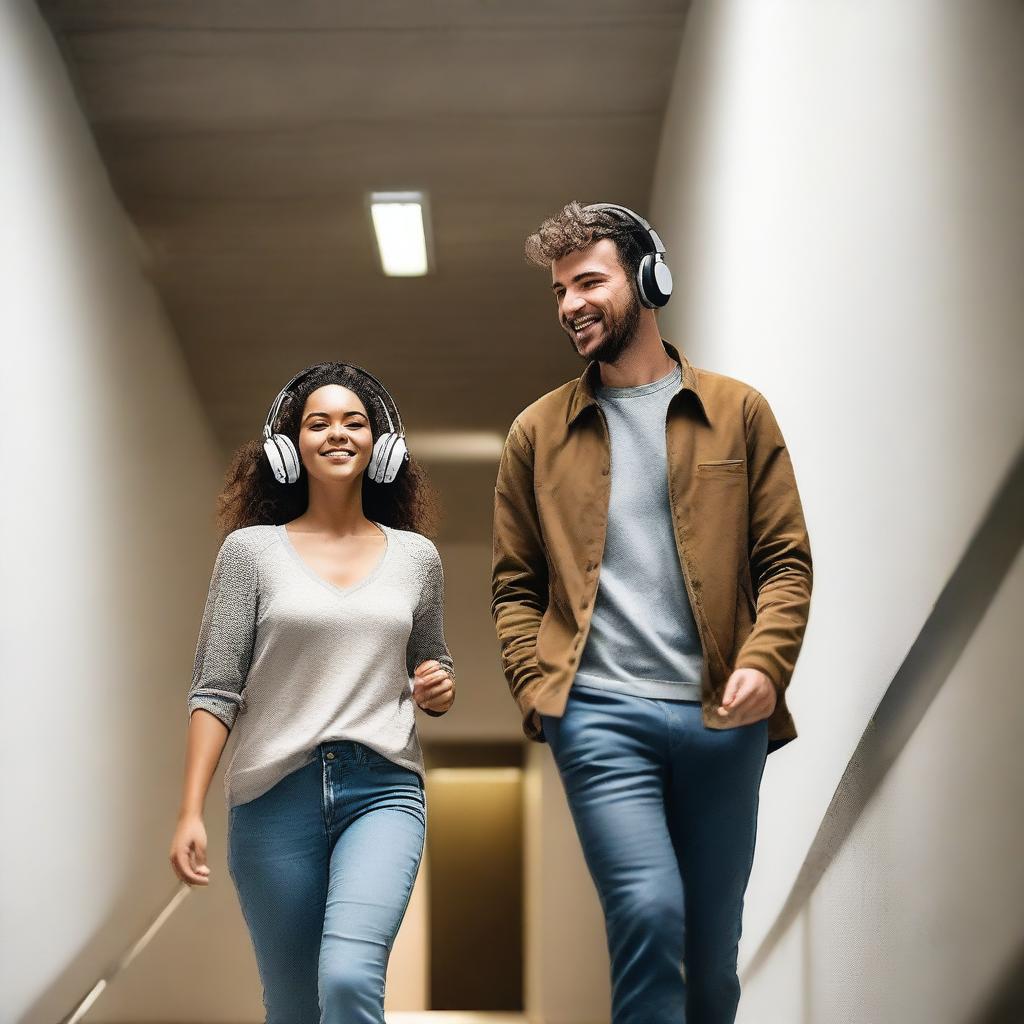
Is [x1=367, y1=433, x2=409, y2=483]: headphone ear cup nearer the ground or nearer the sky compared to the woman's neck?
nearer the sky

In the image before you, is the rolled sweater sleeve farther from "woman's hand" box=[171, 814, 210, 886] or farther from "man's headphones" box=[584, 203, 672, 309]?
"man's headphones" box=[584, 203, 672, 309]

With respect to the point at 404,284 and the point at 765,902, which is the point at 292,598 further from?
the point at 404,284

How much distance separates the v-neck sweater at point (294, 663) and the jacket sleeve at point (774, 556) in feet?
2.37

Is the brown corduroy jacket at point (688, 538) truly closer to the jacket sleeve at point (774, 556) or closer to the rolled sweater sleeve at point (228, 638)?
the jacket sleeve at point (774, 556)

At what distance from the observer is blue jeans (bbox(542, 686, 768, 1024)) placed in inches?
76.1

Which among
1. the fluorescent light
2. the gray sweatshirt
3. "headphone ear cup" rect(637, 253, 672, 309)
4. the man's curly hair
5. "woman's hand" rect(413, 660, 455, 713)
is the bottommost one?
"woman's hand" rect(413, 660, 455, 713)

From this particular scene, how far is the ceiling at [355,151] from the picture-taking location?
4441 millimetres

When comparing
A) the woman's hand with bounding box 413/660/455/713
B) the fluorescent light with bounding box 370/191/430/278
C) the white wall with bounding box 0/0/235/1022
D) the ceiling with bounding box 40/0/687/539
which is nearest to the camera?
the woman's hand with bounding box 413/660/455/713

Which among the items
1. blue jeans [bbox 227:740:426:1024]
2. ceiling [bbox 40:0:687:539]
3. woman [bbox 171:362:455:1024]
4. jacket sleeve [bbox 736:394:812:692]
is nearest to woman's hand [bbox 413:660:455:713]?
woman [bbox 171:362:455:1024]

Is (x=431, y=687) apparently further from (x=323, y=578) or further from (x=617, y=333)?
(x=617, y=333)

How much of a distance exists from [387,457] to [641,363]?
63 centimetres

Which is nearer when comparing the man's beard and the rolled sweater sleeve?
the man's beard

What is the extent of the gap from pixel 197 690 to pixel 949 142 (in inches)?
65.5

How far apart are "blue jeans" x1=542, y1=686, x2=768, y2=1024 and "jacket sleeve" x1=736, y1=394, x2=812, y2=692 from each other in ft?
0.47
